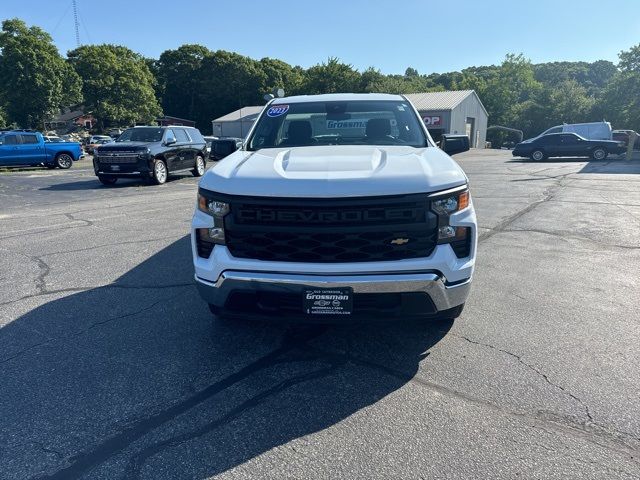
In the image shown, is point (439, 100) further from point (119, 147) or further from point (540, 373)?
point (540, 373)

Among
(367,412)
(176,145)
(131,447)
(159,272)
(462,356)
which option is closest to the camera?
(131,447)

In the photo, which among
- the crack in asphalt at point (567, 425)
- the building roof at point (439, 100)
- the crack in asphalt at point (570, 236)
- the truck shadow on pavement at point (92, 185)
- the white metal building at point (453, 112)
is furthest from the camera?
the building roof at point (439, 100)

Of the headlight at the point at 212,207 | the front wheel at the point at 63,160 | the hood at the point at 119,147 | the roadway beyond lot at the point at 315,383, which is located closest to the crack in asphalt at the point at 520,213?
the roadway beyond lot at the point at 315,383

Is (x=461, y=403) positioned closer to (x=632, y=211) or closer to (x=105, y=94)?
(x=632, y=211)

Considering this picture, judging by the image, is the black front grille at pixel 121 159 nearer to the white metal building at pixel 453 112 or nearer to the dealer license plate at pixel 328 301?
the dealer license plate at pixel 328 301

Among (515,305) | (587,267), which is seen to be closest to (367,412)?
(515,305)

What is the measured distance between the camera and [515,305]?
4227mm

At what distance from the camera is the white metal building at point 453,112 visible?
4159 cm

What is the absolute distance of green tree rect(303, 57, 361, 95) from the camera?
54656 mm

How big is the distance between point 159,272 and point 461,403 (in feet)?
12.5

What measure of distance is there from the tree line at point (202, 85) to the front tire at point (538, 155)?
101 ft

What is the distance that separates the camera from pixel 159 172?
14.0 m

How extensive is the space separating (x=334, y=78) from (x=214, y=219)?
56139 millimetres

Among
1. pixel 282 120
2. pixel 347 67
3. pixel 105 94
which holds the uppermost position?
pixel 347 67
